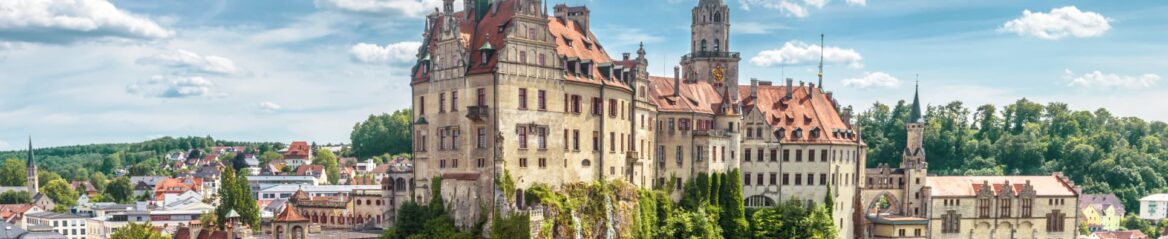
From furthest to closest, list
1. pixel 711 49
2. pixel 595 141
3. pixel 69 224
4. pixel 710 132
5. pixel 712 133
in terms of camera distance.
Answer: pixel 69 224, pixel 711 49, pixel 712 133, pixel 710 132, pixel 595 141

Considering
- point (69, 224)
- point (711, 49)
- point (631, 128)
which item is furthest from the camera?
point (69, 224)

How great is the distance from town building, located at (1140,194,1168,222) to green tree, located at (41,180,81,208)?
6571 inches

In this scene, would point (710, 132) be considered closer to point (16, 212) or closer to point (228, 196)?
point (228, 196)

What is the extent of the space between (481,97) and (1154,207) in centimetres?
12328

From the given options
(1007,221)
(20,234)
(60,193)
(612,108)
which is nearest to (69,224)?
(20,234)

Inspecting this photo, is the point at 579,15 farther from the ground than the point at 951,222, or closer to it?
farther from the ground

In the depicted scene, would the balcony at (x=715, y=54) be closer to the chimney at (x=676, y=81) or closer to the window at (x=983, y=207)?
the chimney at (x=676, y=81)

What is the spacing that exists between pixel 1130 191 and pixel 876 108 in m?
37.5

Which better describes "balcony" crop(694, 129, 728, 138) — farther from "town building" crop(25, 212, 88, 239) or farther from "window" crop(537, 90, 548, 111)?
"town building" crop(25, 212, 88, 239)

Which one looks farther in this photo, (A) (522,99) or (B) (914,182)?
(B) (914,182)

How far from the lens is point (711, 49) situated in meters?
88.8

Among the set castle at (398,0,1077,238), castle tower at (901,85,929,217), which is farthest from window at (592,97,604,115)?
castle tower at (901,85,929,217)

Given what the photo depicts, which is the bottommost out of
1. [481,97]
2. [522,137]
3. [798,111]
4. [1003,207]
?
[1003,207]

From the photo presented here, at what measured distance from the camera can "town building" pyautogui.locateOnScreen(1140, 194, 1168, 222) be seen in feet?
482
